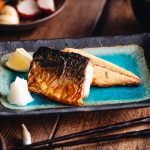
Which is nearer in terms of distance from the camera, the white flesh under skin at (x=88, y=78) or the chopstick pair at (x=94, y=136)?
the chopstick pair at (x=94, y=136)

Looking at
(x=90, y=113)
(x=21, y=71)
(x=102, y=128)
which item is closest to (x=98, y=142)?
(x=102, y=128)

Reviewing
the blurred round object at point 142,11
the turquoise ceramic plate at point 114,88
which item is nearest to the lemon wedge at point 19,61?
the turquoise ceramic plate at point 114,88

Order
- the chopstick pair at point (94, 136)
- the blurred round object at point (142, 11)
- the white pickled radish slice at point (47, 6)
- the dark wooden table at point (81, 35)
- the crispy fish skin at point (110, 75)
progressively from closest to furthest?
the chopstick pair at point (94, 136) < the dark wooden table at point (81, 35) < the crispy fish skin at point (110, 75) < the blurred round object at point (142, 11) < the white pickled radish slice at point (47, 6)

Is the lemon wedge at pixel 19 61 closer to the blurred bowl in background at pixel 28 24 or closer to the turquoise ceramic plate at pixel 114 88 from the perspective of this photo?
the turquoise ceramic plate at pixel 114 88

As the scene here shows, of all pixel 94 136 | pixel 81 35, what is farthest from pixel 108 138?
pixel 81 35

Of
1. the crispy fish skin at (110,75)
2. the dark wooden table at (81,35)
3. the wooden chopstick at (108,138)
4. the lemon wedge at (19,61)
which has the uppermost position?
the lemon wedge at (19,61)

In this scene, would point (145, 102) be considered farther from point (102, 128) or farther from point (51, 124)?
point (51, 124)

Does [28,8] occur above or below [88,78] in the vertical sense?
below

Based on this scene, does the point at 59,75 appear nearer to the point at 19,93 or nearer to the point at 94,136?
the point at 19,93
